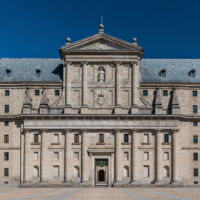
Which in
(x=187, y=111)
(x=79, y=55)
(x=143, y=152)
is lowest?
(x=143, y=152)

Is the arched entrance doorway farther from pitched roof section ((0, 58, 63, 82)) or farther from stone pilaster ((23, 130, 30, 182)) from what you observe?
stone pilaster ((23, 130, 30, 182))

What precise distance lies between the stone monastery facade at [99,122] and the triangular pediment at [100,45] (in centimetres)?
17

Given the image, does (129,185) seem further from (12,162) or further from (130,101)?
(12,162)

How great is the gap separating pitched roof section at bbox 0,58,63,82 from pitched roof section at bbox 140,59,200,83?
16.0 m

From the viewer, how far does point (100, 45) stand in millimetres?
69688

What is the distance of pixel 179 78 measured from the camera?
2926 inches

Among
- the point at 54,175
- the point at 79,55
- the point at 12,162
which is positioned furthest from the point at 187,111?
the point at 12,162

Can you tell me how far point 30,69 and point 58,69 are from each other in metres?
5.55

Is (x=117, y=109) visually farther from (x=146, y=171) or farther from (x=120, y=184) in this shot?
(x=120, y=184)

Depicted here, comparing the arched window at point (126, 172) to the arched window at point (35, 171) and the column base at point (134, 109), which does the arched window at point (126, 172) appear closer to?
the column base at point (134, 109)

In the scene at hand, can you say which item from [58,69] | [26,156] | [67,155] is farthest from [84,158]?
[58,69]

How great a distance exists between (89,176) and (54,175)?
A: 19.4 ft

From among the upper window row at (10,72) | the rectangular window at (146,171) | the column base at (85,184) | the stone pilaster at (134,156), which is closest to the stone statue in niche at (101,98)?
the stone pilaster at (134,156)

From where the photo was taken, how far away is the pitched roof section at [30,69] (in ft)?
240
